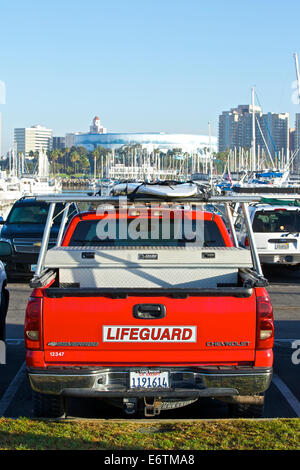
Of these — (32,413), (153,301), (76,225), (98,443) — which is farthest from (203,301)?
(76,225)

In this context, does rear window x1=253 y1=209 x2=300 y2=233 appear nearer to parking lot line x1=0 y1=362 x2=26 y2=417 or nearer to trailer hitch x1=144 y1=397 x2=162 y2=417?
parking lot line x1=0 y1=362 x2=26 y2=417

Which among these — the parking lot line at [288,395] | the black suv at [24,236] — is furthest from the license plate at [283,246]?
the parking lot line at [288,395]

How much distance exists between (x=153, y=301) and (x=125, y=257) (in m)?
1.11

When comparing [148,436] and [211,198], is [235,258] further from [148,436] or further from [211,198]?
[148,436]

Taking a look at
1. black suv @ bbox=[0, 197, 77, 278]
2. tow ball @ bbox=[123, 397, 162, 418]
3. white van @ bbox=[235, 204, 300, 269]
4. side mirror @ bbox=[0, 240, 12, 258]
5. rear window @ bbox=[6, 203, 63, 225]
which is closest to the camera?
tow ball @ bbox=[123, 397, 162, 418]

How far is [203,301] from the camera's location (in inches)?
238

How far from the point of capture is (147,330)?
6.02m

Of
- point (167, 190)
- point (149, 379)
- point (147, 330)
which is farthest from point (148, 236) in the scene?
point (149, 379)

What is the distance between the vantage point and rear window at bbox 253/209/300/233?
56.7ft

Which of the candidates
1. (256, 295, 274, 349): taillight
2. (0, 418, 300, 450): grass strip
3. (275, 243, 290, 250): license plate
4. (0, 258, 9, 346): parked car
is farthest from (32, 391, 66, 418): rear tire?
(275, 243, 290, 250): license plate

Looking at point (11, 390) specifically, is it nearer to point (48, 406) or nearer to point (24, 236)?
point (48, 406)

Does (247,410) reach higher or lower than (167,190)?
lower

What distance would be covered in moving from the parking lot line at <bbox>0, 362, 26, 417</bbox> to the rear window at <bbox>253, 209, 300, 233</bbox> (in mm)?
9480

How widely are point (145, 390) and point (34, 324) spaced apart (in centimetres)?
108
